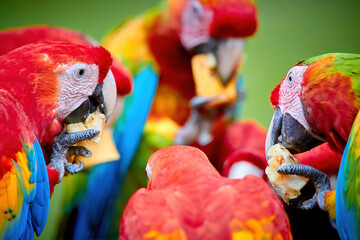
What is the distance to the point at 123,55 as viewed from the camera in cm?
117

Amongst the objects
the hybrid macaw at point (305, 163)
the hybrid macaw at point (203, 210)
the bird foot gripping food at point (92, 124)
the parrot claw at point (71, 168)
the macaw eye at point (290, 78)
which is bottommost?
the hybrid macaw at point (305, 163)

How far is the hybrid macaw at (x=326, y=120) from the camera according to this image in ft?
1.70

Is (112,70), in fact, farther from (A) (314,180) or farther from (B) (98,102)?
(A) (314,180)

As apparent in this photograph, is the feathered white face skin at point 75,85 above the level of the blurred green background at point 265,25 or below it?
above

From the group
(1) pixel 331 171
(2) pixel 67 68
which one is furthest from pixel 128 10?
(1) pixel 331 171

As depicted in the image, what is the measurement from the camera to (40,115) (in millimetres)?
583

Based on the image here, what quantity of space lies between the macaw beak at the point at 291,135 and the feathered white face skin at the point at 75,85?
0.29 meters

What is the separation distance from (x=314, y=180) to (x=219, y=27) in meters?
0.56

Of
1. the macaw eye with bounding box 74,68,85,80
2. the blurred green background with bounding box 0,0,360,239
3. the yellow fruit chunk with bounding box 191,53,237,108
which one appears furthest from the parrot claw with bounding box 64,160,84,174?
the yellow fruit chunk with bounding box 191,53,237,108

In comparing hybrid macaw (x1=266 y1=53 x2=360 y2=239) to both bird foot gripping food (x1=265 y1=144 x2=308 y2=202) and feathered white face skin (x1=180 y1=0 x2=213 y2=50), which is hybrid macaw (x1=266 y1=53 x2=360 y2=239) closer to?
bird foot gripping food (x1=265 y1=144 x2=308 y2=202)

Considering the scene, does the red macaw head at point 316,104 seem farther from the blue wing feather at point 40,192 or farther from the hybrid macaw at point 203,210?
the blue wing feather at point 40,192

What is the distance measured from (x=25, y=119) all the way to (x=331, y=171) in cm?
47

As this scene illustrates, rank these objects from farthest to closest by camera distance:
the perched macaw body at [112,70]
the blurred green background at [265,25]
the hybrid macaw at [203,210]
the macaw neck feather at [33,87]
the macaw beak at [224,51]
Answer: the macaw beak at [224,51]
the blurred green background at [265,25]
the perched macaw body at [112,70]
the macaw neck feather at [33,87]
the hybrid macaw at [203,210]

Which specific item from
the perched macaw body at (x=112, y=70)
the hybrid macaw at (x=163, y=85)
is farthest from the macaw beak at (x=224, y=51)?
the perched macaw body at (x=112, y=70)
